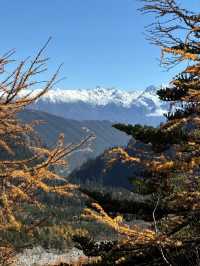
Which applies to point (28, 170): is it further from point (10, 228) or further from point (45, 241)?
point (45, 241)

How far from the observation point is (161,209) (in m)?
12.1

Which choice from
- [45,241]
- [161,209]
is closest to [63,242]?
[45,241]

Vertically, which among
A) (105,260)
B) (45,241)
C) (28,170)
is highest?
(28,170)

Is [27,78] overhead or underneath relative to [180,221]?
overhead

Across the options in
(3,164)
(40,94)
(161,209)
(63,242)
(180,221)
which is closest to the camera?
(40,94)

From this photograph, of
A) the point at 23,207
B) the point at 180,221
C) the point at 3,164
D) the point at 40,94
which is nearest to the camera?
the point at 40,94

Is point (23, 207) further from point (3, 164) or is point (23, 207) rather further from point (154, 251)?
point (154, 251)

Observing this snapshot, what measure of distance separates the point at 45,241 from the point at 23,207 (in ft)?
632

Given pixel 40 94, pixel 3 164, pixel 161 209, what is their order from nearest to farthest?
pixel 40 94, pixel 3 164, pixel 161 209

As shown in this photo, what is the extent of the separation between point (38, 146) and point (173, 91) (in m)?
4.32

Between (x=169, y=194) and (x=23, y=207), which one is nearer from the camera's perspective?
(x=23, y=207)

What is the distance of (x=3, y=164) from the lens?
302 inches

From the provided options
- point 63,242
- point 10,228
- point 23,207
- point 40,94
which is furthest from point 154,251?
point 63,242

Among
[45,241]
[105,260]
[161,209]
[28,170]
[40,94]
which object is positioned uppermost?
[40,94]
